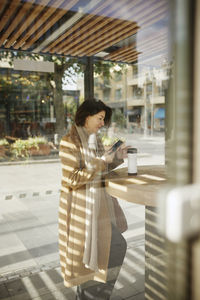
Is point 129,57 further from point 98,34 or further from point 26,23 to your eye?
point 26,23

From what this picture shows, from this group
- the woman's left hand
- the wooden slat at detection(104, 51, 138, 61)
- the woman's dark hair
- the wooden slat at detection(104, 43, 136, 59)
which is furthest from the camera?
the wooden slat at detection(104, 51, 138, 61)

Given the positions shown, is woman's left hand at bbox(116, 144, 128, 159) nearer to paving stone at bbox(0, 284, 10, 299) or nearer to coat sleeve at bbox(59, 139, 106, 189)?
coat sleeve at bbox(59, 139, 106, 189)

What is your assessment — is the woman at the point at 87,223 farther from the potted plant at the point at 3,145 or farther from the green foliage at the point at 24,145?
the potted plant at the point at 3,145

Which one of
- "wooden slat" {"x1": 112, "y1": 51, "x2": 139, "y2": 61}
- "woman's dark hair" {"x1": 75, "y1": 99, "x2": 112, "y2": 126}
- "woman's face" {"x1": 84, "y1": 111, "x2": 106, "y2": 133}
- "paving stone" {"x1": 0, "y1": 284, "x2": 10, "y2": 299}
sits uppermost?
"wooden slat" {"x1": 112, "y1": 51, "x2": 139, "y2": 61}

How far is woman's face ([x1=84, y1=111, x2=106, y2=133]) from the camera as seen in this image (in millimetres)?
1946

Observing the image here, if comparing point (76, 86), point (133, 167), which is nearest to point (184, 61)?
point (133, 167)

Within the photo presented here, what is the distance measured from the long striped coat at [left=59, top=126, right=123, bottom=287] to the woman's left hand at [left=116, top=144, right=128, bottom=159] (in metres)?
0.10

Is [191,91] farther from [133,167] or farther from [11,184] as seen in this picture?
[11,184]

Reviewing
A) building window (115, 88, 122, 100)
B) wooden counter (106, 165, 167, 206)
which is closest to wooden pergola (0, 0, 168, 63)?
wooden counter (106, 165, 167, 206)

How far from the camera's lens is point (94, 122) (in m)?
1.97

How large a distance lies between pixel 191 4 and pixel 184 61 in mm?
100

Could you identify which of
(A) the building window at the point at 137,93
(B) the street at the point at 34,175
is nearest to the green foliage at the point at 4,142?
(B) the street at the point at 34,175

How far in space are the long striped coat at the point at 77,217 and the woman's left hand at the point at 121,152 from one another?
0.10 meters

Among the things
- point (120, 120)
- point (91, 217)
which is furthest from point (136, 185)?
point (120, 120)
